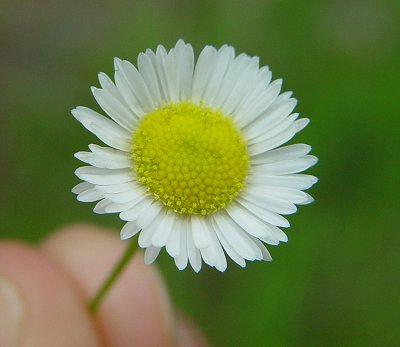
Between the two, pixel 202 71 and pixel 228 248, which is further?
pixel 202 71

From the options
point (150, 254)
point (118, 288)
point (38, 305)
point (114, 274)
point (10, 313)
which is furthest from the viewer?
point (118, 288)

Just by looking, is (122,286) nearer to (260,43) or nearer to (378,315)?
(378,315)

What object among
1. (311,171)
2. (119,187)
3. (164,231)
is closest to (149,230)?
(164,231)

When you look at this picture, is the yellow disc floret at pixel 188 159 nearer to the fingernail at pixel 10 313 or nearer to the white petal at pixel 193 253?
the white petal at pixel 193 253

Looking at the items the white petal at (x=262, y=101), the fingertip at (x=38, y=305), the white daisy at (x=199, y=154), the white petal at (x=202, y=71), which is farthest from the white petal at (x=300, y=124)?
the fingertip at (x=38, y=305)

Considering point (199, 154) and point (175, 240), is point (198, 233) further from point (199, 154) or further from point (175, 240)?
point (199, 154)

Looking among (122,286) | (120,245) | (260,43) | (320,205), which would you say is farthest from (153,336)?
(260,43)

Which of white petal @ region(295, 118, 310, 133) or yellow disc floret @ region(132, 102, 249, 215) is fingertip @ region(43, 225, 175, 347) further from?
white petal @ region(295, 118, 310, 133)
